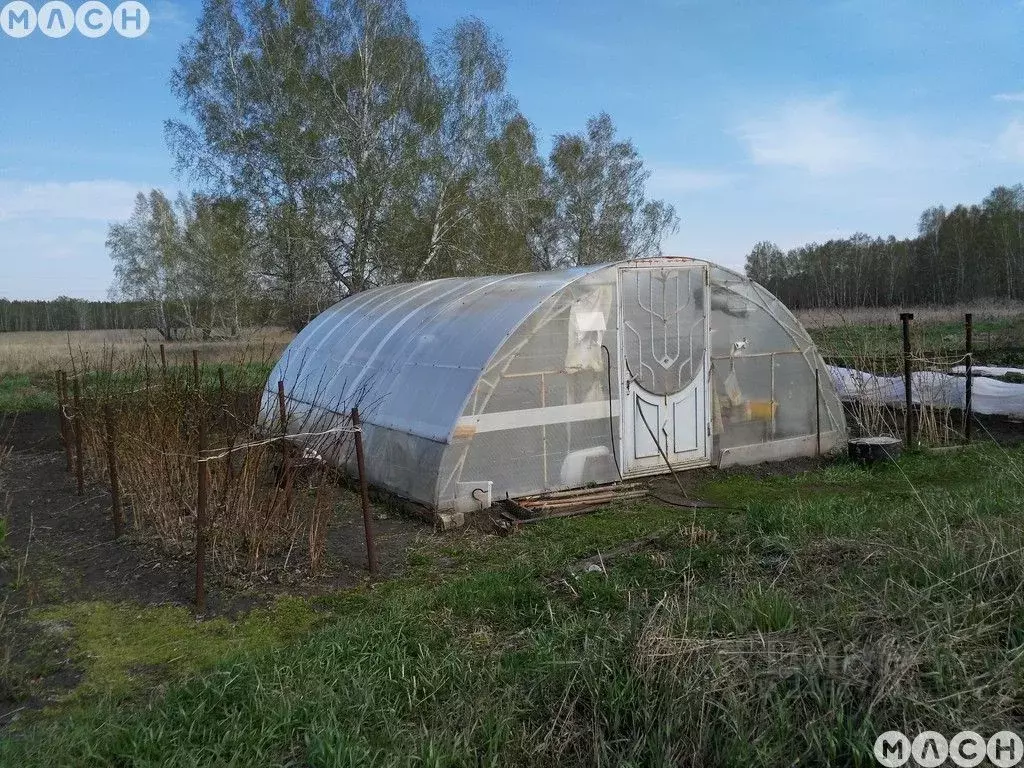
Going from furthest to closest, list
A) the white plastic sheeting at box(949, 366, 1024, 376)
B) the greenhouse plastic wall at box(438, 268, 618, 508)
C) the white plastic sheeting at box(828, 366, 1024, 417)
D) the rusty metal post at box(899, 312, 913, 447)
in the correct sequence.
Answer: the white plastic sheeting at box(949, 366, 1024, 376)
the white plastic sheeting at box(828, 366, 1024, 417)
the rusty metal post at box(899, 312, 913, 447)
the greenhouse plastic wall at box(438, 268, 618, 508)

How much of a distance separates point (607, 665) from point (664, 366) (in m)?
6.22

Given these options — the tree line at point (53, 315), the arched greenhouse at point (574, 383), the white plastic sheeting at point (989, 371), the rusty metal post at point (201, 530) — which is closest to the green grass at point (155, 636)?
the rusty metal post at point (201, 530)

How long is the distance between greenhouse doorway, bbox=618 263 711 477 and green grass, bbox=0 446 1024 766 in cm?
373

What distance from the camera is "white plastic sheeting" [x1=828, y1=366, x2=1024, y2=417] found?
37.0ft

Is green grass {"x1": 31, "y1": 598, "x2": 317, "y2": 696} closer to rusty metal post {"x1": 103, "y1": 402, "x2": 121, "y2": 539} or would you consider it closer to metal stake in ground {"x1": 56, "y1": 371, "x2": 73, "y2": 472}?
rusty metal post {"x1": 103, "y1": 402, "x2": 121, "y2": 539}

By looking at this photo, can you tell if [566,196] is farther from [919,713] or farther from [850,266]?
[919,713]

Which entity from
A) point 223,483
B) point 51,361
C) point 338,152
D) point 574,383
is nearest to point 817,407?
point 574,383

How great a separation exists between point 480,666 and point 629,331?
5681 mm

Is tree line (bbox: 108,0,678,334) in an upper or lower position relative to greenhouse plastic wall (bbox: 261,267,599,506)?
upper

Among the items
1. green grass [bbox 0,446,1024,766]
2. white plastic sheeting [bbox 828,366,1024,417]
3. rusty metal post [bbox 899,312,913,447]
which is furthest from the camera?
white plastic sheeting [bbox 828,366,1024,417]

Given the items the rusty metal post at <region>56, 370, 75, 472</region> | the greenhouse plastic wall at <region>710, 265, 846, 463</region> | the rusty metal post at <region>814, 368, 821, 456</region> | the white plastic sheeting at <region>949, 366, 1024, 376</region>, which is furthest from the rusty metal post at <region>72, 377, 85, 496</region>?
the white plastic sheeting at <region>949, 366, 1024, 376</region>

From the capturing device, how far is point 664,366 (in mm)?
9195

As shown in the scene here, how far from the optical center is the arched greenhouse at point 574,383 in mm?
7891

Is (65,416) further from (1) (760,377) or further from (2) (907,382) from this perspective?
(2) (907,382)
